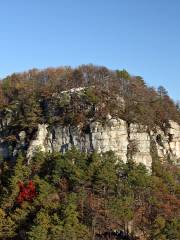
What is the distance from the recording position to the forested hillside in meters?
53.9

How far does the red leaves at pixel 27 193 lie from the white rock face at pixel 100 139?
23.0 ft

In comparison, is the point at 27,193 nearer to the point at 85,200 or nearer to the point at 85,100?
the point at 85,200

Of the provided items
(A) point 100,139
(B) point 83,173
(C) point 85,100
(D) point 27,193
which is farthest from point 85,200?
(C) point 85,100

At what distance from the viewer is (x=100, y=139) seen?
64938mm

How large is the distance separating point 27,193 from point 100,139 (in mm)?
12433

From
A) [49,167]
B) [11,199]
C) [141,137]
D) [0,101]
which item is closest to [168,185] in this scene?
[141,137]

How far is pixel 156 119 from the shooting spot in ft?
234

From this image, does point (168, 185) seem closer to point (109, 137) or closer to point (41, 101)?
point (109, 137)

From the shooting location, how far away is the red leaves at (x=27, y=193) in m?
56.6

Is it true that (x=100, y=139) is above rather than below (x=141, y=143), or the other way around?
above

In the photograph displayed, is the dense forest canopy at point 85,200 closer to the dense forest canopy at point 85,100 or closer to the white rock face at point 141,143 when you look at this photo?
the white rock face at point 141,143

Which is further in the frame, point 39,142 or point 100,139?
point 39,142

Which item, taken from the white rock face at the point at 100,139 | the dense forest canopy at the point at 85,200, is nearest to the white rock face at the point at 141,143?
the white rock face at the point at 100,139

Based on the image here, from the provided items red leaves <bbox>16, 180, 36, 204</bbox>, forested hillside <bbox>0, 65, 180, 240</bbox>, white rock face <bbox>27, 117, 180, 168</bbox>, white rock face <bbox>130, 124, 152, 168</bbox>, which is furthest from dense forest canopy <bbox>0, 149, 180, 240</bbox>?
white rock face <bbox>130, 124, 152, 168</bbox>
